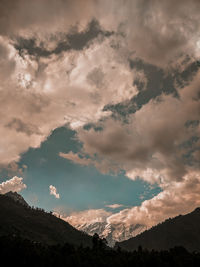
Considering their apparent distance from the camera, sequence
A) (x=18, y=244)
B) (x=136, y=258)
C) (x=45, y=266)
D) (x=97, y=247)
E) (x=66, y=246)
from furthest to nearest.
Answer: (x=97, y=247) < (x=66, y=246) < (x=18, y=244) < (x=136, y=258) < (x=45, y=266)

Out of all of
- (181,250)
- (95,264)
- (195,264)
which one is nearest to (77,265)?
(95,264)

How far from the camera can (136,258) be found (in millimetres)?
139625

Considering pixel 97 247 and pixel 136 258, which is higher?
pixel 97 247

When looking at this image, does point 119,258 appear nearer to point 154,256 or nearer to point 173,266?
point 154,256

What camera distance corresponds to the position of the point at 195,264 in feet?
434

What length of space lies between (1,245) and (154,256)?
294ft

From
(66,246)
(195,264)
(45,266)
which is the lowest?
(195,264)

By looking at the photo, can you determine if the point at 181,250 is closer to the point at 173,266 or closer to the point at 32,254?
the point at 173,266

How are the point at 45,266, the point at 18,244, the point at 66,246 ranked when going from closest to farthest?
the point at 45,266 < the point at 18,244 < the point at 66,246

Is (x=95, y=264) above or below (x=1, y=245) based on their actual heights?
below

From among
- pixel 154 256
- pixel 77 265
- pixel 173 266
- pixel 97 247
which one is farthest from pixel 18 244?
pixel 173 266

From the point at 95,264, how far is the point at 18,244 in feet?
172

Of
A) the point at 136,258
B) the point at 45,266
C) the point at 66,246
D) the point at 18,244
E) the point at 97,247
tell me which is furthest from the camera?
the point at 97,247

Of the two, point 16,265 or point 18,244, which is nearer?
point 16,265
